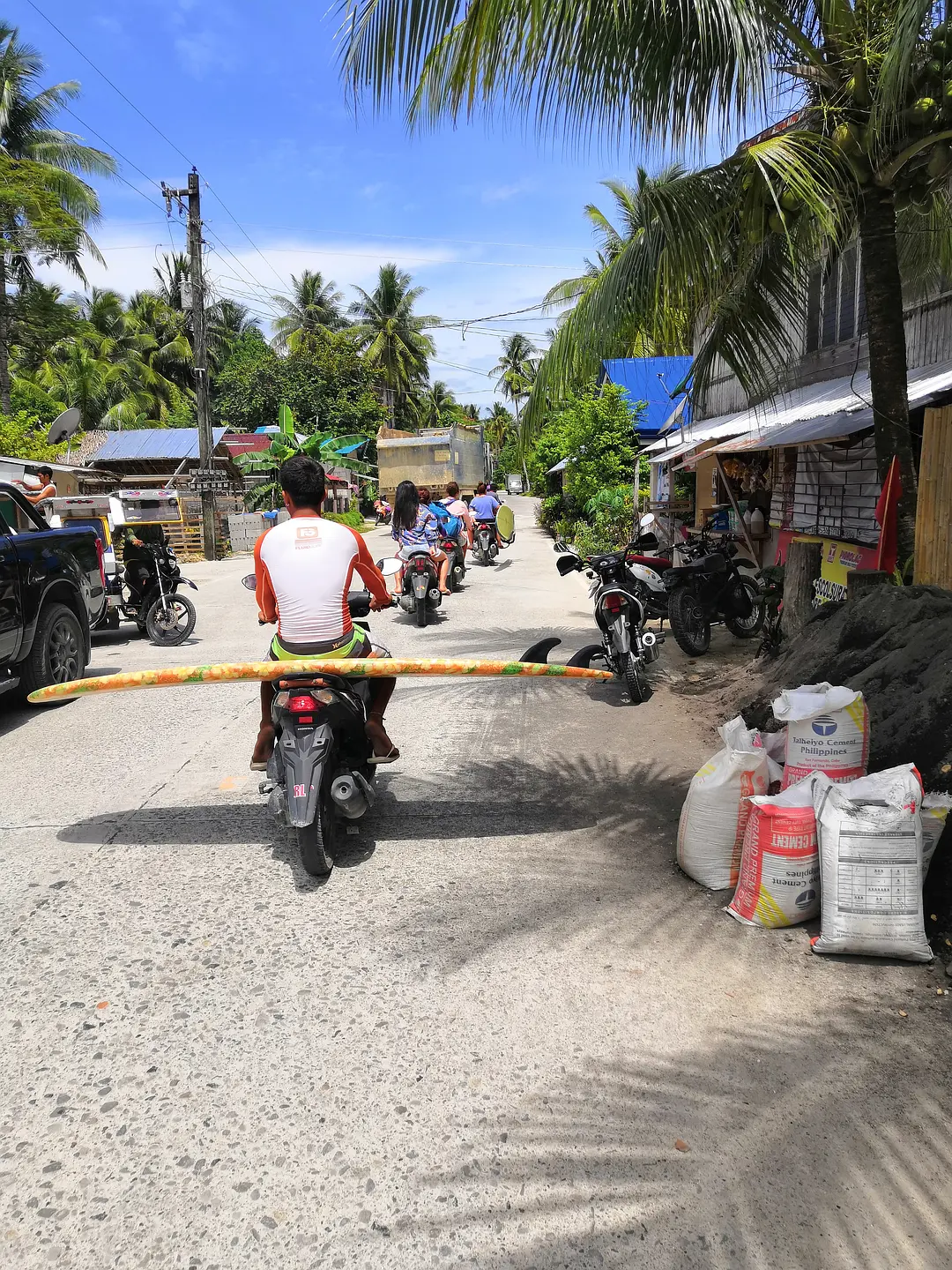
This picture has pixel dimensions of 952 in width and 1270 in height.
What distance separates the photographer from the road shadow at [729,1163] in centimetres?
210

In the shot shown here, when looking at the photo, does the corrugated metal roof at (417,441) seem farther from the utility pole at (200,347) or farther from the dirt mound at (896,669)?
the dirt mound at (896,669)

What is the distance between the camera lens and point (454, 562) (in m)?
15.1

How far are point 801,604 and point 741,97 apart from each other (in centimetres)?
392

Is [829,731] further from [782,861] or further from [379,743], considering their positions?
[379,743]

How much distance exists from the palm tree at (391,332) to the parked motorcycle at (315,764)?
47994 millimetres

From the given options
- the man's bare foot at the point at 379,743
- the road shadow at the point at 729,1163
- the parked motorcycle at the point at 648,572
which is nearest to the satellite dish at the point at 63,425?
the parked motorcycle at the point at 648,572

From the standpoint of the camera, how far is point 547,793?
17.3ft

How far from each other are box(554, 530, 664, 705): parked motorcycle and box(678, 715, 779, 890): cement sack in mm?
3170

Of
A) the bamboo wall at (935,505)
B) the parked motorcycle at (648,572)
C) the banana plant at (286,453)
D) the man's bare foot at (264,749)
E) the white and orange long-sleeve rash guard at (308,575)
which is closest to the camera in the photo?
the white and orange long-sleeve rash guard at (308,575)

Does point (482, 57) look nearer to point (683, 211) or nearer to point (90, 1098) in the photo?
point (683, 211)

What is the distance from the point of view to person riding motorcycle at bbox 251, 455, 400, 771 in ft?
14.1

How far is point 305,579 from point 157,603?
689 centimetres

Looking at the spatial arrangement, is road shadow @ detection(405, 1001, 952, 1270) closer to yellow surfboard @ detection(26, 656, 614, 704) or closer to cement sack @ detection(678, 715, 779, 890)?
cement sack @ detection(678, 715, 779, 890)

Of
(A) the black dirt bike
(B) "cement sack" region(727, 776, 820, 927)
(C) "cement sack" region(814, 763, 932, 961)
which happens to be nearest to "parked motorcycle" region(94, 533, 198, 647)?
(A) the black dirt bike
